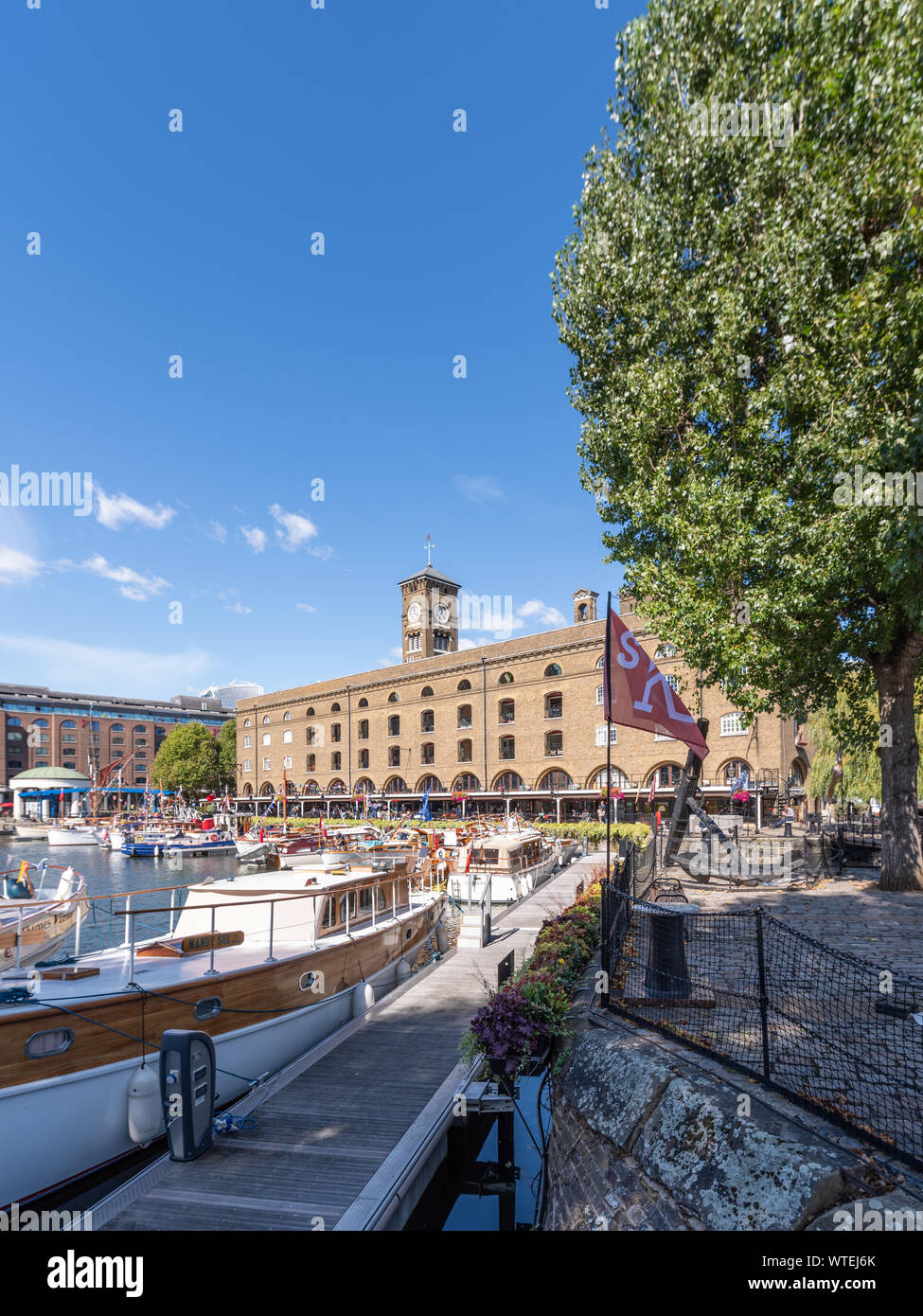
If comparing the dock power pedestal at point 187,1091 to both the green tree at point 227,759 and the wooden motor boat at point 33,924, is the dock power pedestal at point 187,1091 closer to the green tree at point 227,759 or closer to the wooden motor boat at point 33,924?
the wooden motor boat at point 33,924

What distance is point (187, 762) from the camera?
83062mm

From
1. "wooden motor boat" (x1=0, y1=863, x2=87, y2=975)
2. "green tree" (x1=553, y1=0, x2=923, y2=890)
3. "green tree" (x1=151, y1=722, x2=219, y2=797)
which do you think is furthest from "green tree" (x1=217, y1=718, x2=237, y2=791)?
"green tree" (x1=553, y1=0, x2=923, y2=890)

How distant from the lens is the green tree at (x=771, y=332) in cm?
1216

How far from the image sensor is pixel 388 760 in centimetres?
6281

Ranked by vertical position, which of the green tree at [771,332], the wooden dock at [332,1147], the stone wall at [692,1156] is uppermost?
the green tree at [771,332]

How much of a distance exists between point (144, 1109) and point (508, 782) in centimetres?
4569

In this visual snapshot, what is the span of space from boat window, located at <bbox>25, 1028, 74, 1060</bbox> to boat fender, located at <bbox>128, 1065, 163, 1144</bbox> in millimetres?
1051

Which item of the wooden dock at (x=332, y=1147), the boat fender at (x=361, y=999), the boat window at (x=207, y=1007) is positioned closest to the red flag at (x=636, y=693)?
the wooden dock at (x=332, y=1147)

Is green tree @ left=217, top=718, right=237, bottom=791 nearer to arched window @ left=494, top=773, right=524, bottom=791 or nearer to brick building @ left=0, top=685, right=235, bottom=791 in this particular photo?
brick building @ left=0, top=685, right=235, bottom=791

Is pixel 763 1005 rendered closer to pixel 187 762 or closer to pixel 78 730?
pixel 187 762

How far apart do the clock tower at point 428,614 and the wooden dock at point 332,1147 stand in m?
63.0

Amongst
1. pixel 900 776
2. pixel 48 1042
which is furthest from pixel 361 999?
pixel 900 776

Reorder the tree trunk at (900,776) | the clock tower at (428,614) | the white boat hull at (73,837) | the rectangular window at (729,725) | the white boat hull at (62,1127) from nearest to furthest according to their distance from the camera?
1. the white boat hull at (62,1127)
2. the tree trunk at (900,776)
3. the rectangular window at (729,725)
4. the white boat hull at (73,837)
5. the clock tower at (428,614)
